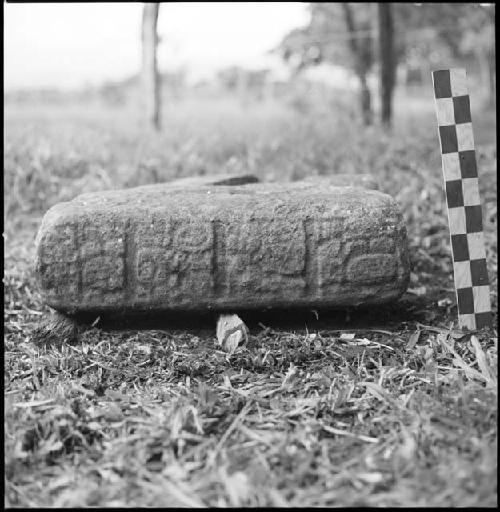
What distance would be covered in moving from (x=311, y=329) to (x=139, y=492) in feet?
4.54

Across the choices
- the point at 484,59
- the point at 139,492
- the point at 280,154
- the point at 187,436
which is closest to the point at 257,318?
the point at 187,436

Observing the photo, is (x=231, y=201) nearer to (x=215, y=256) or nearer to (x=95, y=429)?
(x=215, y=256)

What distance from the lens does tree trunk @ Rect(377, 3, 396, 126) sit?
7.30m

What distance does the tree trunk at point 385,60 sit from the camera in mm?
7305

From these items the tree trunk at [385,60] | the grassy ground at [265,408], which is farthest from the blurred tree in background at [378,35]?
the grassy ground at [265,408]

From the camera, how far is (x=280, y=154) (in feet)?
19.9

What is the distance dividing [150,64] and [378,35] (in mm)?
2469

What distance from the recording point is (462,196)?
A: 3.07 metres

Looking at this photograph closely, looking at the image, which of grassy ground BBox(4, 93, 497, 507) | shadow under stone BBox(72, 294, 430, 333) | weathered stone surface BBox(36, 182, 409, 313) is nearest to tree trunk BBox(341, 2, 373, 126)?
grassy ground BBox(4, 93, 497, 507)

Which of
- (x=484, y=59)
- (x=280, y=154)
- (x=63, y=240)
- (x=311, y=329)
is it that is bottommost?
(x=311, y=329)

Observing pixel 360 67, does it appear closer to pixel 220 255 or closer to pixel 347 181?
pixel 347 181

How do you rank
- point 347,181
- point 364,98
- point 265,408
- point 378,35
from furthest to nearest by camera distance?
point 364,98, point 378,35, point 347,181, point 265,408

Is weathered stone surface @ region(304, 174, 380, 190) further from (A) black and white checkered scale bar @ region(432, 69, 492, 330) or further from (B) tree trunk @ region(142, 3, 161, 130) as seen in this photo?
(B) tree trunk @ region(142, 3, 161, 130)

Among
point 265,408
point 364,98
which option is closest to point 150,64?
point 364,98
